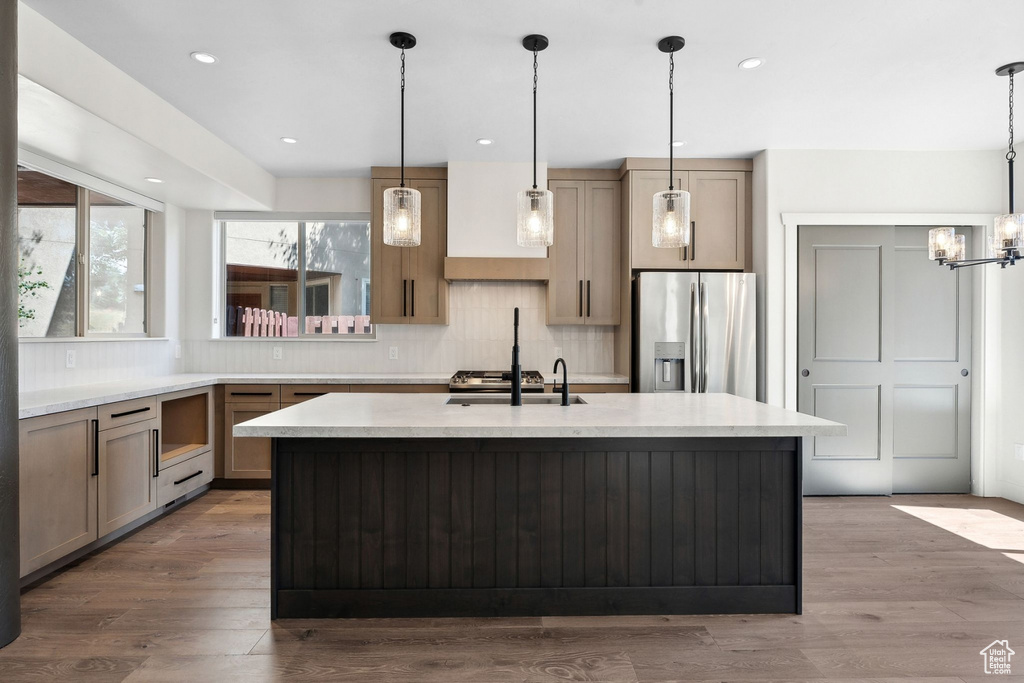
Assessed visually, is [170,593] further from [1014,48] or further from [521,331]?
[1014,48]

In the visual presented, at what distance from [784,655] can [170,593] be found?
2.58 metres

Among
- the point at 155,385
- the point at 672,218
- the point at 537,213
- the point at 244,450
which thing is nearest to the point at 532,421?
the point at 537,213

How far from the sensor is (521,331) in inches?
196

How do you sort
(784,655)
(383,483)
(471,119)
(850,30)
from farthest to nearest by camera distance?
(471,119), (850,30), (383,483), (784,655)

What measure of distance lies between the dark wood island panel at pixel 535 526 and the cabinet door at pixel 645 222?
7.46 ft

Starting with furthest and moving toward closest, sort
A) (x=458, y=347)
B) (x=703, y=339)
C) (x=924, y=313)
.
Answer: (x=458, y=347) < (x=924, y=313) < (x=703, y=339)

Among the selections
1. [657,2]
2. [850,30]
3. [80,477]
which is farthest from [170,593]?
[850,30]

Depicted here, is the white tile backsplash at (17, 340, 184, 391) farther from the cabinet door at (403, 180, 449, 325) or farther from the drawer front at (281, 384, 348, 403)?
the cabinet door at (403, 180, 449, 325)

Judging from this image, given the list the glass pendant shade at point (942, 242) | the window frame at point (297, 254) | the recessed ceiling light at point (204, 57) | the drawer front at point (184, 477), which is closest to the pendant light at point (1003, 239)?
the glass pendant shade at point (942, 242)

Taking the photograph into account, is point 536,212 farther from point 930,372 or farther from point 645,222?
point 930,372

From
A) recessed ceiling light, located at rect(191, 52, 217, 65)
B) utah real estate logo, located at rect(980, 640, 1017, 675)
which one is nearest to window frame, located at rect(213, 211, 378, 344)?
recessed ceiling light, located at rect(191, 52, 217, 65)

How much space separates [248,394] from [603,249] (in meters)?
2.98

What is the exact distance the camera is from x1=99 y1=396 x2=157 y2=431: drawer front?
3131 mm

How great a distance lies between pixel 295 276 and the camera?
503 centimetres
